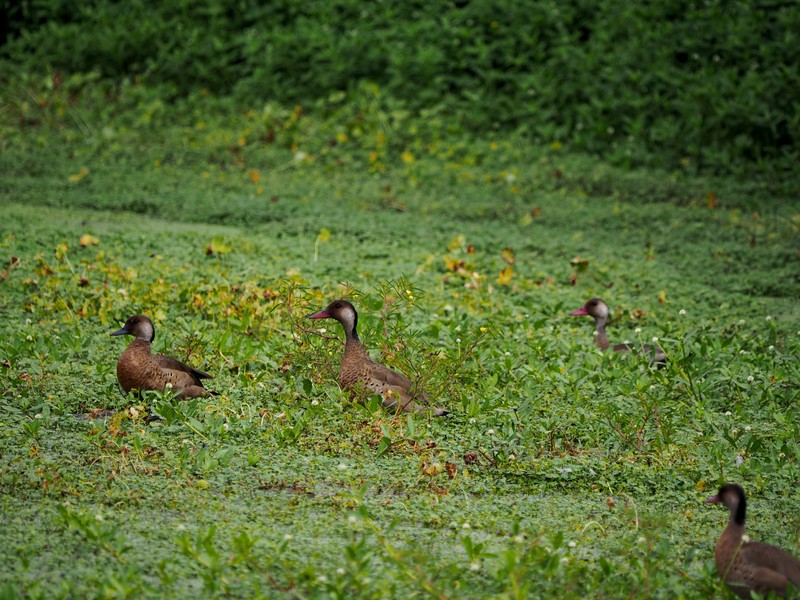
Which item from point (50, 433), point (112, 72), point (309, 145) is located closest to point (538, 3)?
point (309, 145)

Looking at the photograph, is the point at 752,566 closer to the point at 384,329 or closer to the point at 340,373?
the point at 340,373

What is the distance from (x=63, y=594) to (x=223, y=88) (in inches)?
426

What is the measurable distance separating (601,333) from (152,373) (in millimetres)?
→ 2961

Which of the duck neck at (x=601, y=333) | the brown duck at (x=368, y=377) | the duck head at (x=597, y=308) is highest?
the brown duck at (x=368, y=377)

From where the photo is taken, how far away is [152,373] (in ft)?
18.0

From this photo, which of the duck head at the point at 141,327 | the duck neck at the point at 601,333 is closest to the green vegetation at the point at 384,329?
the duck neck at the point at 601,333

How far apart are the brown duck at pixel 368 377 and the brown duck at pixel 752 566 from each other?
71.0 inches

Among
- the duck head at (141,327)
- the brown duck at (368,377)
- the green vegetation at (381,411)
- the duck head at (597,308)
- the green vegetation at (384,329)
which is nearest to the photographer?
the green vegetation at (381,411)

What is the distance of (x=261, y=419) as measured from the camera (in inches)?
211

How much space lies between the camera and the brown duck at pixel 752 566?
3871 millimetres

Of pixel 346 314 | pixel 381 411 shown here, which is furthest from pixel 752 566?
pixel 346 314

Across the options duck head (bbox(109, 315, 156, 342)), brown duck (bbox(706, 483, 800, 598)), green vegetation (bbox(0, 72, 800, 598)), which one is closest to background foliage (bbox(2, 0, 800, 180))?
green vegetation (bbox(0, 72, 800, 598))

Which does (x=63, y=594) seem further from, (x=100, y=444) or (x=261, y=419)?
(x=261, y=419)

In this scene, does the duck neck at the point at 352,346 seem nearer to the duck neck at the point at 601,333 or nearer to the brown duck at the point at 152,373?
the brown duck at the point at 152,373
